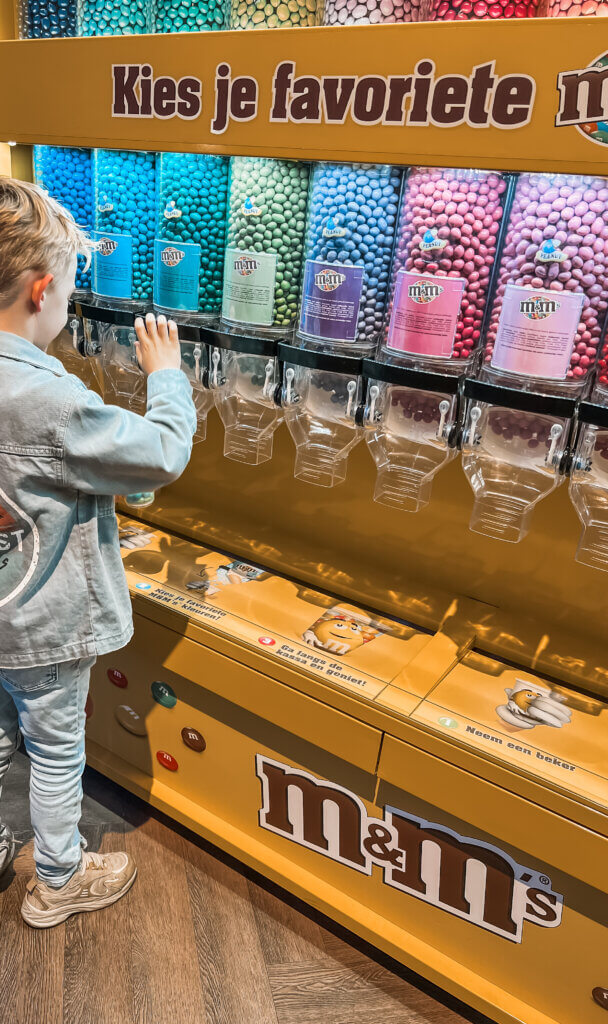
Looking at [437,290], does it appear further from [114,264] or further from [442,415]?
[114,264]

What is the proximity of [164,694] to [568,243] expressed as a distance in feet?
4.38

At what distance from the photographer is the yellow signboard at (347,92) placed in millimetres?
Result: 1087

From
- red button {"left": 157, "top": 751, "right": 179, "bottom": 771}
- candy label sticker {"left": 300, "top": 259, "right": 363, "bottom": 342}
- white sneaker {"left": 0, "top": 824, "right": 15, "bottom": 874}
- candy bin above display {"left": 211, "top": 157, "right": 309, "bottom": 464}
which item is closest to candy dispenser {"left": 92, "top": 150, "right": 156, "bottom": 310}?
candy bin above display {"left": 211, "top": 157, "right": 309, "bottom": 464}

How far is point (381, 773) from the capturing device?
1452mm

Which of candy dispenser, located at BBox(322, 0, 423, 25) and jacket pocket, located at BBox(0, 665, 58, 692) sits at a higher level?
candy dispenser, located at BBox(322, 0, 423, 25)

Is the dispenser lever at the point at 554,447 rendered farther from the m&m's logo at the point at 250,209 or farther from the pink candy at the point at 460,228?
the m&m's logo at the point at 250,209

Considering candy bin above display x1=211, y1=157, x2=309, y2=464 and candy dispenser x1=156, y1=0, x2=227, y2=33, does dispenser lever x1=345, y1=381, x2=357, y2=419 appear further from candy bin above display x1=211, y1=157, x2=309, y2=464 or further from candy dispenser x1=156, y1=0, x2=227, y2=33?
candy dispenser x1=156, y1=0, x2=227, y2=33

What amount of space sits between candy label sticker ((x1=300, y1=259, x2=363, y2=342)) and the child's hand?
273 mm

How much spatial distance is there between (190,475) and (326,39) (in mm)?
1178

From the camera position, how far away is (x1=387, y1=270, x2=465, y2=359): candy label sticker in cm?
125

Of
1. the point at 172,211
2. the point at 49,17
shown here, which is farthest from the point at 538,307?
the point at 49,17

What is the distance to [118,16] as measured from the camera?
1.60 meters

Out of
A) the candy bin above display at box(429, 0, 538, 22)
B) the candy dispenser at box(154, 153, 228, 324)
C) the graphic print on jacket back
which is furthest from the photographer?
the candy dispenser at box(154, 153, 228, 324)

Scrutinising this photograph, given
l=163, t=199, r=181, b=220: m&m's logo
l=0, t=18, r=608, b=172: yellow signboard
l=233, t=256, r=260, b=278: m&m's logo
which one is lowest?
l=233, t=256, r=260, b=278: m&m's logo
